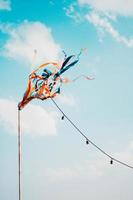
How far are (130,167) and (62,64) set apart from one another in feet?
21.4

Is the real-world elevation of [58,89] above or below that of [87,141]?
above

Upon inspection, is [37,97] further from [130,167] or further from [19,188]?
[130,167]

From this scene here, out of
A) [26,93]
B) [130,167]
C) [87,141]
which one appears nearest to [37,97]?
[26,93]

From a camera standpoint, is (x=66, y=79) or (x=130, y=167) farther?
(x=130, y=167)

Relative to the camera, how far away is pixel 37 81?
1742 cm

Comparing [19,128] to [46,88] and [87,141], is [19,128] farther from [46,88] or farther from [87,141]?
[87,141]

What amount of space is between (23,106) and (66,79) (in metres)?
2.47

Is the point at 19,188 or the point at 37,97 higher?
the point at 37,97

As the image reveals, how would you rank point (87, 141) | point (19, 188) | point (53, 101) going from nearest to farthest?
point (19, 188) → point (53, 101) → point (87, 141)

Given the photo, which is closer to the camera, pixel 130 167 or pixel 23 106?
pixel 23 106

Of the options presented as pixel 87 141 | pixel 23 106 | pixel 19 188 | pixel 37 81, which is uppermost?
pixel 37 81

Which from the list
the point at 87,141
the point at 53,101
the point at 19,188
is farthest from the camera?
the point at 87,141

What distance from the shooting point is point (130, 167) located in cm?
1945

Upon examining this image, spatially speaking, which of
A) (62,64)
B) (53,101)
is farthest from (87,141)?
(62,64)
